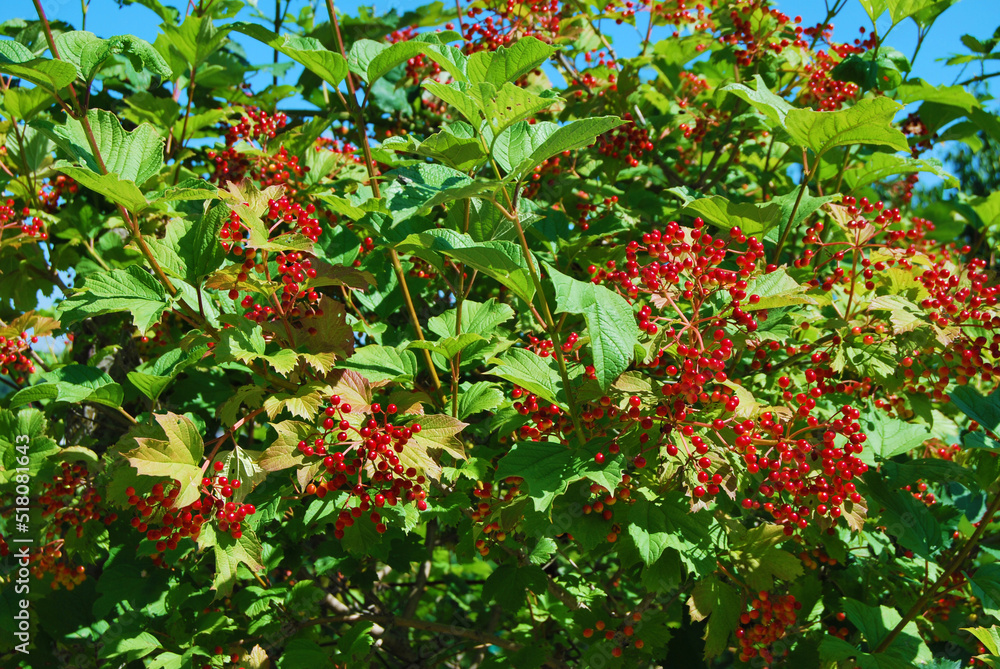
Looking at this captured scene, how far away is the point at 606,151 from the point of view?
3238 millimetres

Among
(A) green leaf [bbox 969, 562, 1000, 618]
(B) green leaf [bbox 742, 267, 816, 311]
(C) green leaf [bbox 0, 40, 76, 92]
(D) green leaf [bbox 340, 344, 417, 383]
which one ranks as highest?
(C) green leaf [bbox 0, 40, 76, 92]

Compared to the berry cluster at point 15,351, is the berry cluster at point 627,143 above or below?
above

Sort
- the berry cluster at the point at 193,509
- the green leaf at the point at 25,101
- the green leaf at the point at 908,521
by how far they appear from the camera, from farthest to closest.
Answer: the green leaf at the point at 25,101 < the green leaf at the point at 908,521 < the berry cluster at the point at 193,509

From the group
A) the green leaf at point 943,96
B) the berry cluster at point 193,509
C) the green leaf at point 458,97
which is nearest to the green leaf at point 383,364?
the berry cluster at point 193,509

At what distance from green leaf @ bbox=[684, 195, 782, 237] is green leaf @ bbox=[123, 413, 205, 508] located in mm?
1646

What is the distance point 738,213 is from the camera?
214cm

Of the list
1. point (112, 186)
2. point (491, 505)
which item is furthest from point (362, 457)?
point (112, 186)

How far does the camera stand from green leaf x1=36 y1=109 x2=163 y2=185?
2016 mm

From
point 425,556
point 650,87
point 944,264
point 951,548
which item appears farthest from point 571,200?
point 951,548

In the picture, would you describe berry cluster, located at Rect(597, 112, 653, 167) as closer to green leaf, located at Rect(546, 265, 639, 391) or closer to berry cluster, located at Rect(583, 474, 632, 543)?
berry cluster, located at Rect(583, 474, 632, 543)

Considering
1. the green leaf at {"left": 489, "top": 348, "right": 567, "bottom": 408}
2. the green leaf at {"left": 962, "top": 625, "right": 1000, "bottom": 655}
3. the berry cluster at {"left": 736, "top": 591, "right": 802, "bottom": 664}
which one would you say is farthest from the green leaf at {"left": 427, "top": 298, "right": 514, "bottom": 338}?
the green leaf at {"left": 962, "top": 625, "right": 1000, "bottom": 655}

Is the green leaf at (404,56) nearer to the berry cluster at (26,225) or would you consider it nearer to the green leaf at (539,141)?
the green leaf at (539,141)

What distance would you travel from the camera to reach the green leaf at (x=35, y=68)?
6.01ft

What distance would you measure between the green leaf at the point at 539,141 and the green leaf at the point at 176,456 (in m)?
1.17
